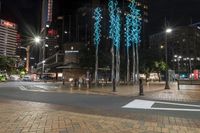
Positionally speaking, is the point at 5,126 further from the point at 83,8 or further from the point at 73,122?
the point at 83,8

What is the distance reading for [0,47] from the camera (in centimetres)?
13788

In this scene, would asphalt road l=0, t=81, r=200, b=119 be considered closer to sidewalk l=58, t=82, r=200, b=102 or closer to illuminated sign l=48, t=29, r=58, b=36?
sidewalk l=58, t=82, r=200, b=102

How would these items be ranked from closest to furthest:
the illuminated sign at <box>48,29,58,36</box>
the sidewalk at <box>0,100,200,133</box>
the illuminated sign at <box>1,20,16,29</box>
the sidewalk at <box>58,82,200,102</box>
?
the sidewalk at <box>0,100,200,133</box>
the sidewalk at <box>58,82,200,102</box>
the illuminated sign at <box>48,29,58,36</box>
the illuminated sign at <box>1,20,16,29</box>

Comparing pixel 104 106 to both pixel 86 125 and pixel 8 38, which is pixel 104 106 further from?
pixel 8 38

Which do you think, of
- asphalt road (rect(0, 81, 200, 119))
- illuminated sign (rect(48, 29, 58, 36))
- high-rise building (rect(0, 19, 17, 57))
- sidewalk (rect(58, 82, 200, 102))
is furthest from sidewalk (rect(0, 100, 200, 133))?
high-rise building (rect(0, 19, 17, 57))

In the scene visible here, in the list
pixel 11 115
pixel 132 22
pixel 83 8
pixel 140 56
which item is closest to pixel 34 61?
pixel 83 8

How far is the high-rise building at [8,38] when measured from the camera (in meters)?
142

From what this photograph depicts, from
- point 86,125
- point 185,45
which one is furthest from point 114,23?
point 185,45

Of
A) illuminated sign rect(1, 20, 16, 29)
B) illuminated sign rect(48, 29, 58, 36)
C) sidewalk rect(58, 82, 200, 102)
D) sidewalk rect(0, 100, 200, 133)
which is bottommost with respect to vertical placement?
sidewalk rect(0, 100, 200, 133)

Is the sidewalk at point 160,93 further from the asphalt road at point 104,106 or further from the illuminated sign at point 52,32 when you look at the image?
the illuminated sign at point 52,32

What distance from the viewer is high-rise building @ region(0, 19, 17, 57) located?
5576 inches

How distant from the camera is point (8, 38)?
14900cm

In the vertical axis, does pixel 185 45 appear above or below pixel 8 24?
below

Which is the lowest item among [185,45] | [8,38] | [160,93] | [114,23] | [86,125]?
[86,125]
